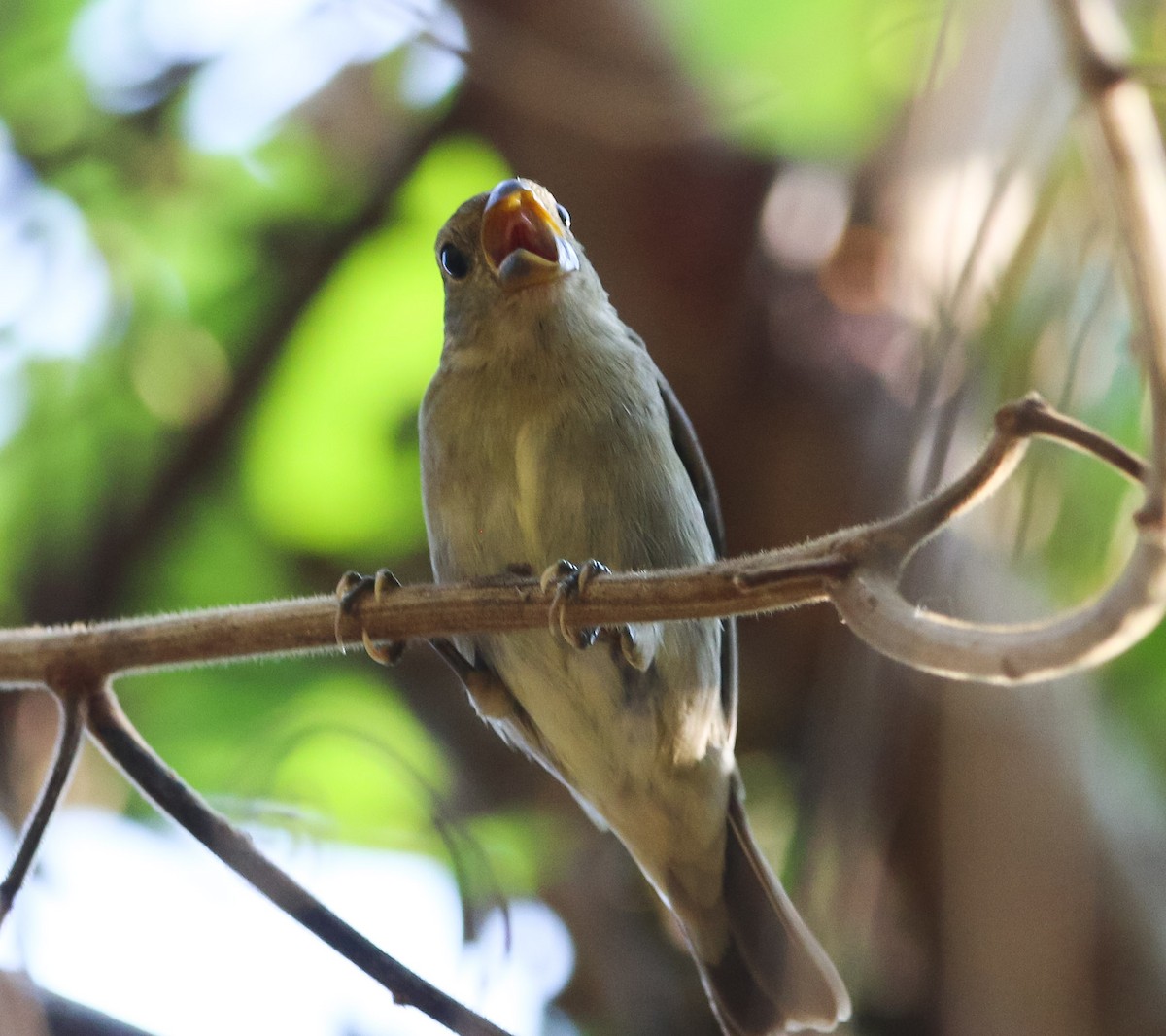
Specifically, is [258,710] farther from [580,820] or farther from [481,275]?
[481,275]

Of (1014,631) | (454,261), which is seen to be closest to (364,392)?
(454,261)

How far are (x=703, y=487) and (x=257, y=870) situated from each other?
4.69 feet

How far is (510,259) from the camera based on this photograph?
2.64 metres

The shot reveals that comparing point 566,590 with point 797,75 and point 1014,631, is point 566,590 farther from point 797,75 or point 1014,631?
point 797,75

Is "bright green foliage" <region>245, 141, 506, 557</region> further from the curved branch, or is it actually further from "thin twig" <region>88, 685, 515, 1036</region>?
the curved branch

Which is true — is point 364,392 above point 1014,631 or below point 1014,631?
below

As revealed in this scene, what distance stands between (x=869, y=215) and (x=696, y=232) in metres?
0.42

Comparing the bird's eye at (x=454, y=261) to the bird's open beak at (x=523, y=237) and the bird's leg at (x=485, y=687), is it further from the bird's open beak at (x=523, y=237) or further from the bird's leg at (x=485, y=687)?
the bird's leg at (x=485, y=687)

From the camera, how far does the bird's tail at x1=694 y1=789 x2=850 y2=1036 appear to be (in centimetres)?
257

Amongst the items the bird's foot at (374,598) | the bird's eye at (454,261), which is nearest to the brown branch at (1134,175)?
the bird's foot at (374,598)

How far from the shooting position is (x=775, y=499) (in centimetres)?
311

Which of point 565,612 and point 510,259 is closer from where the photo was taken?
point 565,612

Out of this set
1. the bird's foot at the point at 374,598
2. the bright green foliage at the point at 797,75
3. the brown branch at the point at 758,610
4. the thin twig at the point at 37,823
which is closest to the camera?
the brown branch at the point at 758,610

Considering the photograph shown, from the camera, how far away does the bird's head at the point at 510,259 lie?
2.66 m
